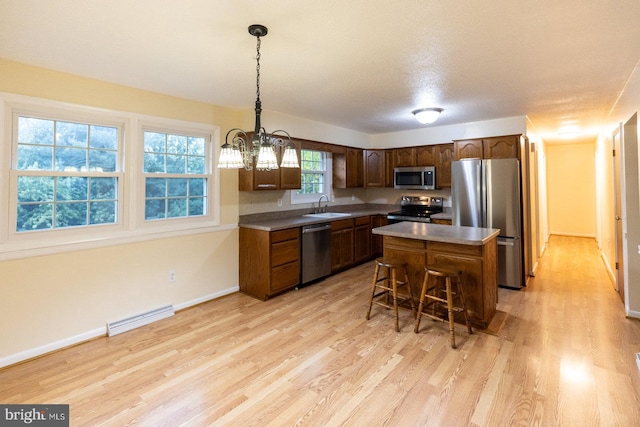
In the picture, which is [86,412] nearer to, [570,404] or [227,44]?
[227,44]

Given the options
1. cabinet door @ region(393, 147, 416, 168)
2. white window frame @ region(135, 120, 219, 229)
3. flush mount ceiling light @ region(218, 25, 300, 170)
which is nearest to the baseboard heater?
white window frame @ region(135, 120, 219, 229)

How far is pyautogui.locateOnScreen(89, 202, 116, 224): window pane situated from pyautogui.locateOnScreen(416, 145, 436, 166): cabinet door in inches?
184

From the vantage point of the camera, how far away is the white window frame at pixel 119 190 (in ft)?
8.21

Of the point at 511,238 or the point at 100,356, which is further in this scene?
the point at 511,238

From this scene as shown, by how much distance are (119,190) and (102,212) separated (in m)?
0.26

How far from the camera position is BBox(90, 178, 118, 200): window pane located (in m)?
2.99

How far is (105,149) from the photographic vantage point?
3047 mm

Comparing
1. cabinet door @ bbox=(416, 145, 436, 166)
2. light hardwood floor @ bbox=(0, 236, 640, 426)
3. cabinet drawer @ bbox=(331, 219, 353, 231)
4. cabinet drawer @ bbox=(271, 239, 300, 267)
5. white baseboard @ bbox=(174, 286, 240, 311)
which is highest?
cabinet door @ bbox=(416, 145, 436, 166)

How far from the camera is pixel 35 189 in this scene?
268 centimetres

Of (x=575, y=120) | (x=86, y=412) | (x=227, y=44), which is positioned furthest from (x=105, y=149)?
(x=575, y=120)

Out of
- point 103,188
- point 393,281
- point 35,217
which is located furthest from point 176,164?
point 393,281

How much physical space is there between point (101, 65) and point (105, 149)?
0.80 metres

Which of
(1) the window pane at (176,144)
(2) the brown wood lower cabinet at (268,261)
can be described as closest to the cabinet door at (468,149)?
(2) the brown wood lower cabinet at (268,261)

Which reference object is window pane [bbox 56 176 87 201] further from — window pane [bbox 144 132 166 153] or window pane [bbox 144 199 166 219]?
window pane [bbox 144 132 166 153]
